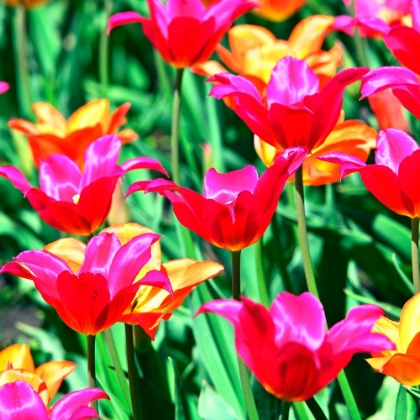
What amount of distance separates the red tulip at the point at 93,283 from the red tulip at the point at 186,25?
0.43 m

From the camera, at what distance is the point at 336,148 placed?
97 cm

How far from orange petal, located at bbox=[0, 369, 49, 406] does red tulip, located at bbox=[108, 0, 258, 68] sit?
52cm

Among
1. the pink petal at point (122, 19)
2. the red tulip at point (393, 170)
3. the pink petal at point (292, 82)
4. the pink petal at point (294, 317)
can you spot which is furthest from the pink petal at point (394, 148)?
the pink petal at point (122, 19)

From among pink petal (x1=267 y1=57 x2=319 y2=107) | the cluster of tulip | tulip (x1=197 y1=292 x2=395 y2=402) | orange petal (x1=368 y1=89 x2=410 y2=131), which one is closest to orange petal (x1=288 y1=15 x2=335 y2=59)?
orange petal (x1=368 y1=89 x2=410 y2=131)

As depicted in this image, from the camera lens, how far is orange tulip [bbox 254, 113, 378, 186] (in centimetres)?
96

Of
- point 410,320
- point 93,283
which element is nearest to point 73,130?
point 93,283

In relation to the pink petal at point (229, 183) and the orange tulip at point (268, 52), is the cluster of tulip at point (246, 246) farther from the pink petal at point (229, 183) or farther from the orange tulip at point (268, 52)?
the orange tulip at point (268, 52)

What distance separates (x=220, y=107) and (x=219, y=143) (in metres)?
0.19

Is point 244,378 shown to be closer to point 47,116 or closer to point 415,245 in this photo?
point 415,245

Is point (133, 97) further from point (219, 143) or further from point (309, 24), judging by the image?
point (309, 24)

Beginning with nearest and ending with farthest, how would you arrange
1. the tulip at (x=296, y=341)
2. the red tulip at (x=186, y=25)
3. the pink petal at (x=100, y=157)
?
the tulip at (x=296, y=341)
the pink petal at (x=100, y=157)
the red tulip at (x=186, y=25)

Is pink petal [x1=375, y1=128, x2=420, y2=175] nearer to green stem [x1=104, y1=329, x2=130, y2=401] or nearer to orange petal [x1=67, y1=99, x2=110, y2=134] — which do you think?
green stem [x1=104, y1=329, x2=130, y2=401]

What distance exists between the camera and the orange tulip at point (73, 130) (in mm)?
1155

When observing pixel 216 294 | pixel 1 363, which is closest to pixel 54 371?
pixel 1 363
